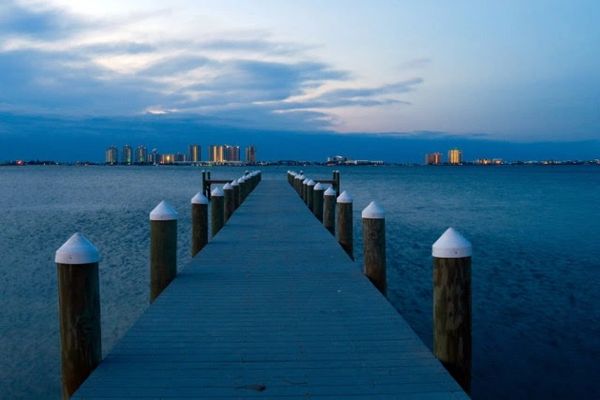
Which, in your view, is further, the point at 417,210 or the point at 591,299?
the point at 417,210

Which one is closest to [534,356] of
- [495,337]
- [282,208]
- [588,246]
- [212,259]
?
[495,337]

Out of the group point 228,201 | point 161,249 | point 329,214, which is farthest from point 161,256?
point 228,201

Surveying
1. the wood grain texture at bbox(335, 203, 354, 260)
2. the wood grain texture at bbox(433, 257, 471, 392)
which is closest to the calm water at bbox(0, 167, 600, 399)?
the wood grain texture at bbox(335, 203, 354, 260)

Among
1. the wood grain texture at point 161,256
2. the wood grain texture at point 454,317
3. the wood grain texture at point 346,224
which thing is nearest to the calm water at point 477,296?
the wood grain texture at point 346,224

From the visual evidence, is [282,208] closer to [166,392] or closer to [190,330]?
[190,330]

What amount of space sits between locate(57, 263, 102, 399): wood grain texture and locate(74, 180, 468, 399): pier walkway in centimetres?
17

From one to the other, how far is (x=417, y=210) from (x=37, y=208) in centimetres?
2446

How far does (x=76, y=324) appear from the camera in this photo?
476 cm

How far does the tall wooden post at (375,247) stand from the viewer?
8.54 m

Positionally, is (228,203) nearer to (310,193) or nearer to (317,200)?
(317,200)

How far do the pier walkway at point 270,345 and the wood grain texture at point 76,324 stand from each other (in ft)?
0.55

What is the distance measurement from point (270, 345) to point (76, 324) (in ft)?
5.25

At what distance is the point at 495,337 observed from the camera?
444 inches

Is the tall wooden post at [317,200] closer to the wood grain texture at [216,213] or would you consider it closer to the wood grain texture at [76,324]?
the wood grain texture at [216,213]
